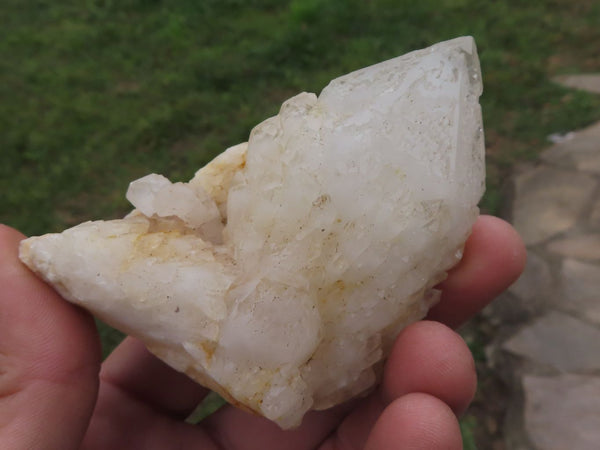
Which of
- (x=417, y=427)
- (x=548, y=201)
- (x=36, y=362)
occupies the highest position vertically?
(x=36, y=362)


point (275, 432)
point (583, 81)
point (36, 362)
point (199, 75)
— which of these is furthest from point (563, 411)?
point (199, 75)

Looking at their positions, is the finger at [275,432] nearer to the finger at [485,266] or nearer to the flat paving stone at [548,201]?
the finger at [485,266]

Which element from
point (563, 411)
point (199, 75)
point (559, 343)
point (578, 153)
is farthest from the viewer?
point (199, 75)

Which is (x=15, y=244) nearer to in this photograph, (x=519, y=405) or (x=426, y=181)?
(x=426, y=181)

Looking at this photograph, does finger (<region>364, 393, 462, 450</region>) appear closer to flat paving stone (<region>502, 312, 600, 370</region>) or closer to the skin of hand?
the skin of hand

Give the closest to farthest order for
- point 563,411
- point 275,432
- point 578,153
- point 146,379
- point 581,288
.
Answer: point 275,432, point 146,379, point 563,411, point 581,288, point 578,153

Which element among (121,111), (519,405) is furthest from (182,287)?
(121,111)

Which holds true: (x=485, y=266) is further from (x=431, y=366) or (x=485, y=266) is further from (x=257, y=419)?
(x=257, y=419)
